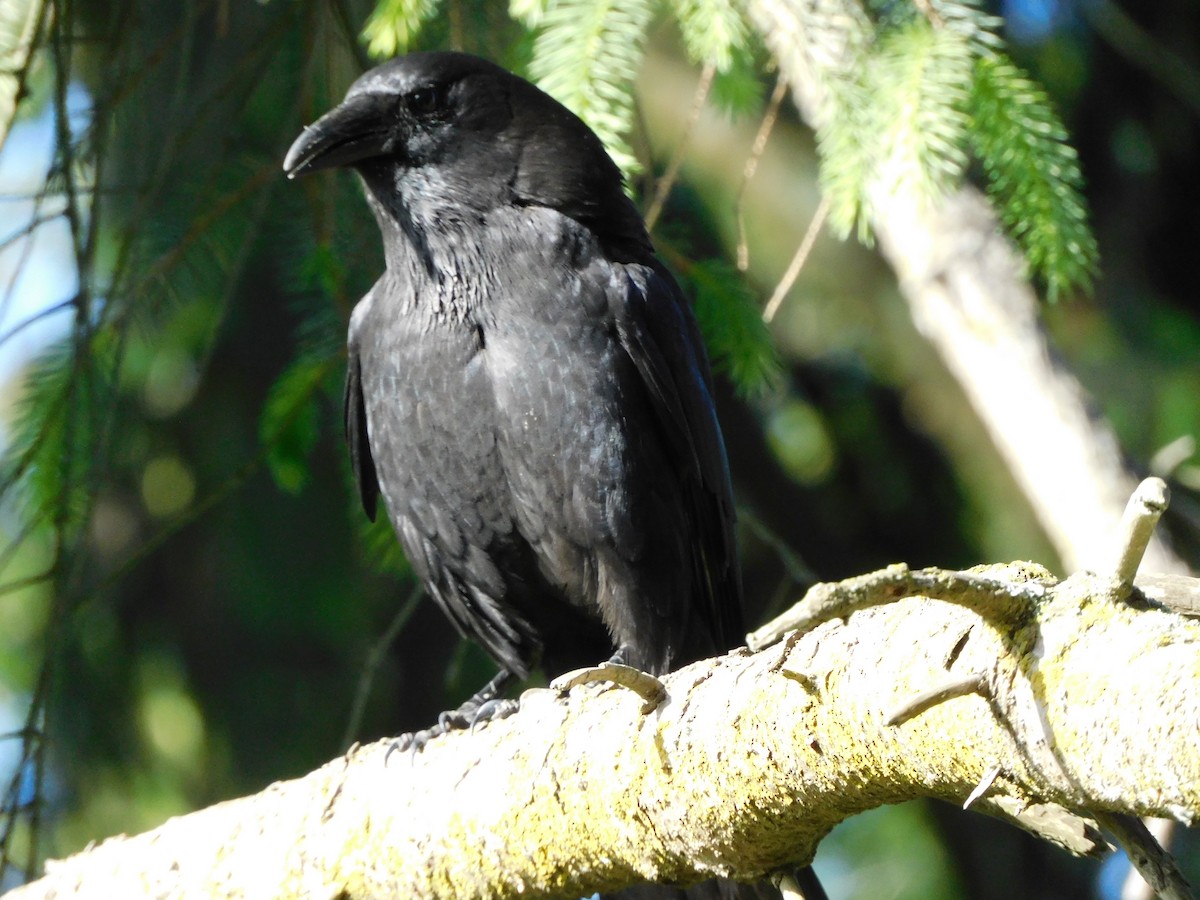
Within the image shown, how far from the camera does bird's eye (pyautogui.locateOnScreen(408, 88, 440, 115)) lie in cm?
313

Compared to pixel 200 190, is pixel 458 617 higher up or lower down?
lower down

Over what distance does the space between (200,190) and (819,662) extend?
7.09 feet

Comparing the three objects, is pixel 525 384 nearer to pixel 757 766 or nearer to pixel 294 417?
pixel 294 417

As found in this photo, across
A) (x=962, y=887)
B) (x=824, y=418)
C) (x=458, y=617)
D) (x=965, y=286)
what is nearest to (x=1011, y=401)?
(x=965, y=286)

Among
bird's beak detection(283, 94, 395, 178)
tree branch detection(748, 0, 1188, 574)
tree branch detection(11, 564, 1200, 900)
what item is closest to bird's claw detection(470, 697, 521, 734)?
tree branch detection(11, 564, 1200, 900)

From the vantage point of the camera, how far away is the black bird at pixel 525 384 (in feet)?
9.77

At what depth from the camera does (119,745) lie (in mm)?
4133

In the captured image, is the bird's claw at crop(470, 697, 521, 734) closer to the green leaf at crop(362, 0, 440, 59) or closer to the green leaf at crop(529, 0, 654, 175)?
the green leaf at crop(529, 0, 654, 175)

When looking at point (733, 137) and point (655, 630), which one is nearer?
point (655, 630)

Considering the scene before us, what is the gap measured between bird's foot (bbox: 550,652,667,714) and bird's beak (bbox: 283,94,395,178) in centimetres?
154

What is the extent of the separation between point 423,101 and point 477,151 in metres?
0.22

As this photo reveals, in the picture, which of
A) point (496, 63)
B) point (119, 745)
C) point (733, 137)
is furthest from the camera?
point (733, 137)

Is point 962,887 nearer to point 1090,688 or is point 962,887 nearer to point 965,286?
point 965,286

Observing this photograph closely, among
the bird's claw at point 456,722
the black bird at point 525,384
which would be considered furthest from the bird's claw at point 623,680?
the black bird at point 525,384
